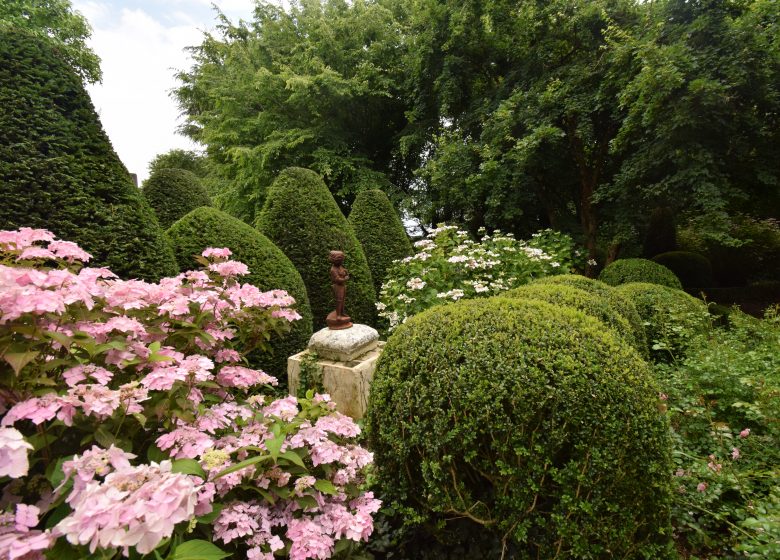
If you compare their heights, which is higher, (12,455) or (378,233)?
(378,233)

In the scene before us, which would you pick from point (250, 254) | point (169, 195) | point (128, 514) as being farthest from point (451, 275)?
point (169, 195)

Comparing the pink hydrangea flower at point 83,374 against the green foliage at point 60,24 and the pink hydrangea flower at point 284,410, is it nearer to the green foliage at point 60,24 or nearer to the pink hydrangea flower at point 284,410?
the pink hydrangea flower at point 284,410

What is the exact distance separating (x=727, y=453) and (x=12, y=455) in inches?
120

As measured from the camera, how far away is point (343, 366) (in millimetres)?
3545

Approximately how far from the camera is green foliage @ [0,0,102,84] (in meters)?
10.9

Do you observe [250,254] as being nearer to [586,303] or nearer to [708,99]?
[586,303]

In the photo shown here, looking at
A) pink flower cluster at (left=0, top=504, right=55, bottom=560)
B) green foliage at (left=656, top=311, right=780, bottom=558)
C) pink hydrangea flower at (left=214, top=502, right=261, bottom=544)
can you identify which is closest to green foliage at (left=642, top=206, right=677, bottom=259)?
green foliage at (left=656, top=311, right=780, bottom=558)

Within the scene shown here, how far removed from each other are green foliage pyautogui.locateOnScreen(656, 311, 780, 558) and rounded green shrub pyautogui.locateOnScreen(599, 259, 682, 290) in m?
3.52

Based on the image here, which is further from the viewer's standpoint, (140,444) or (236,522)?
(140,444)

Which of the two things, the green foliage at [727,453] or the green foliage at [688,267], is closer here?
the green foliage at [727,453]

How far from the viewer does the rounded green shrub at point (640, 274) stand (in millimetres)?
6340

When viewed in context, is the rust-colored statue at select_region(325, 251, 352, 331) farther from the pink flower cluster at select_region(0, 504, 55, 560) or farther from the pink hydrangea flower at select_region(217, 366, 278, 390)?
the pink flower cluster at select_region(0, 504, 55, 560)

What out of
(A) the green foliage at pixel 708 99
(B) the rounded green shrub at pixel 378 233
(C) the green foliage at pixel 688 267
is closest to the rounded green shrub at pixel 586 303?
(B) the rounded green shrub at pixel 378 233

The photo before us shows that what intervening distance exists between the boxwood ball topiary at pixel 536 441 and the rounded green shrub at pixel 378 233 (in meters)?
3.95
